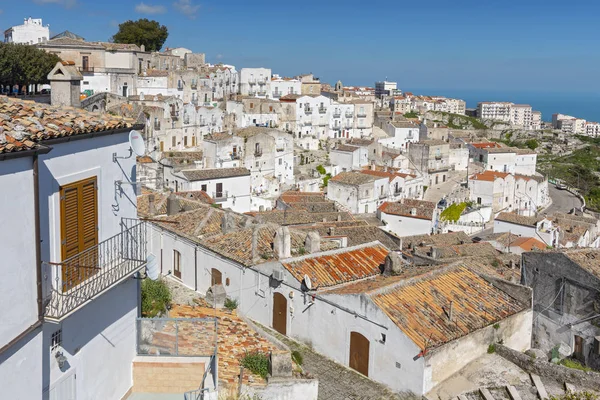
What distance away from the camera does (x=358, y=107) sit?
3374 inches

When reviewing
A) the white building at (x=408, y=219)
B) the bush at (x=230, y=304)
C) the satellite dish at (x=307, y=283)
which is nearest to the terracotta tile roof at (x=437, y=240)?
the white building at (x=408, y=219)

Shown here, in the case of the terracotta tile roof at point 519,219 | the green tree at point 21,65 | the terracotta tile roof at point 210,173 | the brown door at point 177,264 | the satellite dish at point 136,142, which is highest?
the green tree at point 21,65

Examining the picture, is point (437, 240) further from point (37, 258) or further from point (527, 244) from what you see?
point (37, 258)

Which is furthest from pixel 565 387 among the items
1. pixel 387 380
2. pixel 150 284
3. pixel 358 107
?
pixel 358 107

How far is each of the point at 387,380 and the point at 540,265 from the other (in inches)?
289

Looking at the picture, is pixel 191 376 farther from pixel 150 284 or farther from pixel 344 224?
pixel 344 224

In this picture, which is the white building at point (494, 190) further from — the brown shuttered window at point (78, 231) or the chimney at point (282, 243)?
the brown shuttered window at point (78, 231)

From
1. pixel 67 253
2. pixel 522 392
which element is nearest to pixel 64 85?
pixel 67 253

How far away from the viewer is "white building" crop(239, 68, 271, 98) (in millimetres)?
89000

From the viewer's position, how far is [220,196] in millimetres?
45375

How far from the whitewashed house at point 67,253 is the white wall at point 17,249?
13 millimetres

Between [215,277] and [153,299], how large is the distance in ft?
19.6

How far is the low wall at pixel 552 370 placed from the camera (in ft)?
46.9

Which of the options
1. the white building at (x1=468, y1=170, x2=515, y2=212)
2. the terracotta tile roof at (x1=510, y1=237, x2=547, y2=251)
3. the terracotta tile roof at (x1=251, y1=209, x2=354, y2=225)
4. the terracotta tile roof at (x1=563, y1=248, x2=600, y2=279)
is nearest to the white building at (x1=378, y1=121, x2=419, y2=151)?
the white building at (x1=468, y1=170, x2=515, y2=212)
